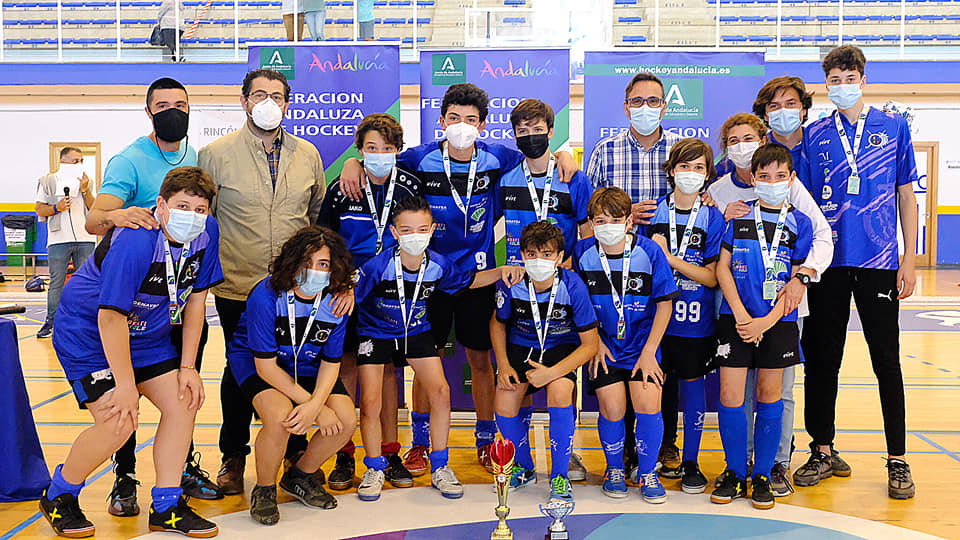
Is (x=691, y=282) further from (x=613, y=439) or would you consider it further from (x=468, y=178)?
(x=468, y=178)

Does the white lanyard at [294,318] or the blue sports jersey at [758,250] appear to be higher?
the blue sports jersey at [758,250]

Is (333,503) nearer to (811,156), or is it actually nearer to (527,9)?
(811,156)

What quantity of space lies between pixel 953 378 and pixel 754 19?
34.0 feet

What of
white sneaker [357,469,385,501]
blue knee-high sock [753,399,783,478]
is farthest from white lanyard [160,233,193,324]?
blue knee-high sock [753,399,783,478]

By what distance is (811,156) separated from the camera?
4.17 m

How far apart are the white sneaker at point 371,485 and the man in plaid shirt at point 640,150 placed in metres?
1.94

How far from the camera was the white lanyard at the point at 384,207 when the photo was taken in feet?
13.5

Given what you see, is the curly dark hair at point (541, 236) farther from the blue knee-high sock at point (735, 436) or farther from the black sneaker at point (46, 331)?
the black sneaker at point (46, 331)

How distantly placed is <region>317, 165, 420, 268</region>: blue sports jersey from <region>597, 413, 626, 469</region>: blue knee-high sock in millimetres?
1411

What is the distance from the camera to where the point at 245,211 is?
13.4ft

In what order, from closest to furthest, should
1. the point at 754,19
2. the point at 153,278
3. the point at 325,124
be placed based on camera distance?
the point at 153,278, the point at 325,124, the point at 754,19

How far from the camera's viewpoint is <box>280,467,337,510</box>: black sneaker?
3.77 m

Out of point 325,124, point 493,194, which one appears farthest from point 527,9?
point 493,194

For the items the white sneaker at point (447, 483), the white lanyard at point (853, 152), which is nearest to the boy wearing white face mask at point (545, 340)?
the white sneaker at point (447, 483)
